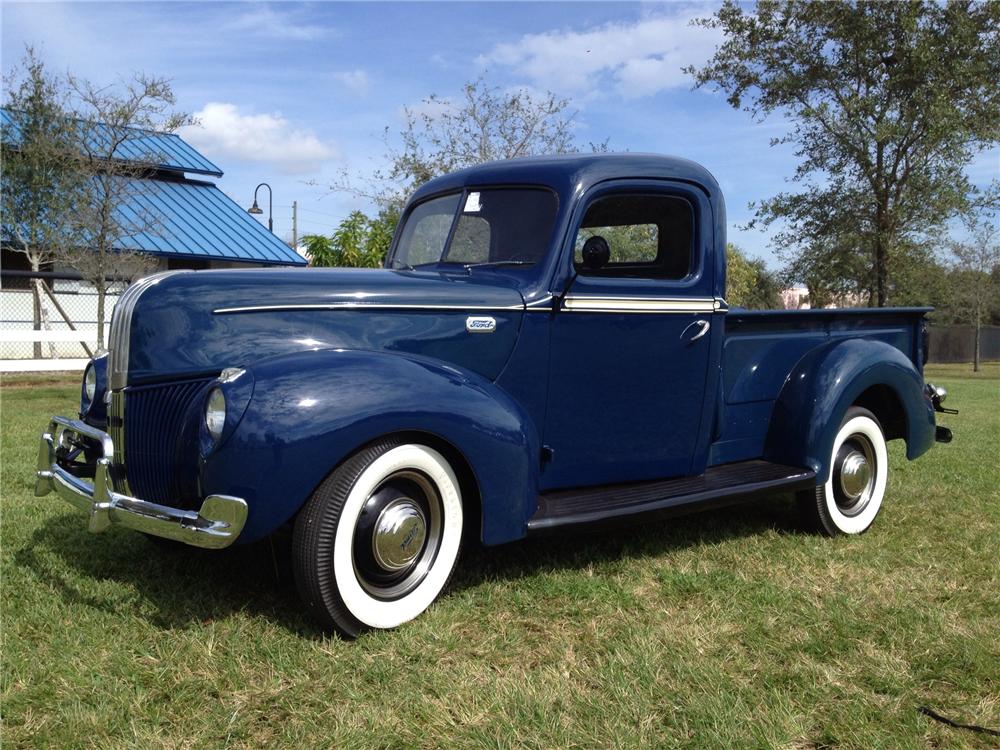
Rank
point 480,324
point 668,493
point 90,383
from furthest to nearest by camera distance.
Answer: point 90,383 < point 668,493 < point 480,324

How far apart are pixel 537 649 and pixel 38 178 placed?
596 inches

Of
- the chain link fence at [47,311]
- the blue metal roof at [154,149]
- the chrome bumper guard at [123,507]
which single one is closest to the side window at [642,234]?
the chrome bumper guard at [123,507]

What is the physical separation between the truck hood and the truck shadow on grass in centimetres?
75

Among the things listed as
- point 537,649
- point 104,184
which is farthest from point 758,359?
point 104,184

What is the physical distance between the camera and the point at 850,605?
11.6ft

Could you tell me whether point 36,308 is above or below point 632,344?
above

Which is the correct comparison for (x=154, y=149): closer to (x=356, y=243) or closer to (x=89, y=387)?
(x=356, y=243)

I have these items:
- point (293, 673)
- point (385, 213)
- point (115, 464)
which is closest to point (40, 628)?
point (115, 464)

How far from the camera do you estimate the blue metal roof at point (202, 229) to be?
1848 centimetres

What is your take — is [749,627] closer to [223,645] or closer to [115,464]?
[223,645]

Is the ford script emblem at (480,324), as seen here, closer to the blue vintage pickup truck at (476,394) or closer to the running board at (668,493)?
the blue vintage pickup truck at (476,394)

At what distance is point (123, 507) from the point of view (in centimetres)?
311

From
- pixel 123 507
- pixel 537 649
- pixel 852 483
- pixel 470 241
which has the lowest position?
pixel 537 649

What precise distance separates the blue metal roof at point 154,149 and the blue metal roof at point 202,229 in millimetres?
611
